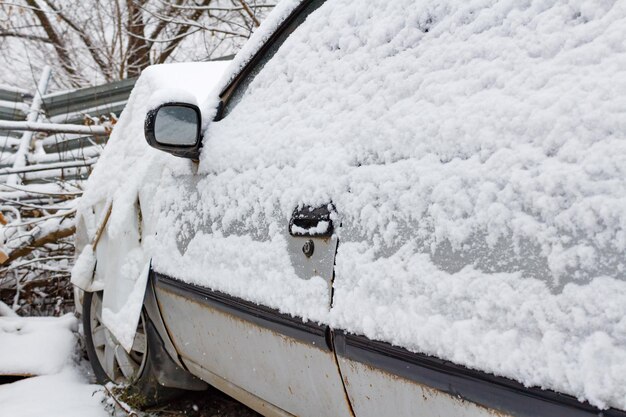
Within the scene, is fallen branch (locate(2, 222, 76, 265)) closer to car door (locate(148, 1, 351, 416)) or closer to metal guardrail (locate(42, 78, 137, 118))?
metal guardrail (locate(42, 78, 137, 118))

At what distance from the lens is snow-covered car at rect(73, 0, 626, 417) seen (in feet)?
3.27

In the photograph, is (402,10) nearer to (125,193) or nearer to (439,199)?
(439,199)

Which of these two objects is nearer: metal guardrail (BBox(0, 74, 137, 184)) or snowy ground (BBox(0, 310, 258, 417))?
A: snowy ground (BBox(0, 310, 258, 417))

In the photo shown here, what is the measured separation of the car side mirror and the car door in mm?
67

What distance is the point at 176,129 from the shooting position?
226 cm

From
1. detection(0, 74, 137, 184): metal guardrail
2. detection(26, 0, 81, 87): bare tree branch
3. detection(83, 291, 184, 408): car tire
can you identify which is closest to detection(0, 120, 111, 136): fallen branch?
detection(0, 74, 137, 184): metal guardrail

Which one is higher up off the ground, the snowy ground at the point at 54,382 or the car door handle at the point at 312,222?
the car door handle at the point at 312,222

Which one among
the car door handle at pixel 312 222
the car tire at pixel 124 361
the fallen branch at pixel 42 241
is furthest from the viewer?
the fallen branch at pixel 42 241

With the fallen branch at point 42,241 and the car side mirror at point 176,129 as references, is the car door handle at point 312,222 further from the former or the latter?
the fallen branch at point 42,241

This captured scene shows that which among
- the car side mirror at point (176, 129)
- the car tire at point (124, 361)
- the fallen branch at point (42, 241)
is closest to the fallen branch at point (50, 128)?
the fallen branch at point (42, 241)

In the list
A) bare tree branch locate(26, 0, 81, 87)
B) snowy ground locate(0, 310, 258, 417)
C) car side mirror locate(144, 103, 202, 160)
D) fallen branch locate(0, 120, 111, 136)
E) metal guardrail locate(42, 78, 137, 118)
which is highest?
bare tree branch locate(26, 0, 81, 87)

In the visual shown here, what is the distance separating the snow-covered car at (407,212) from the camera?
100 centimetres

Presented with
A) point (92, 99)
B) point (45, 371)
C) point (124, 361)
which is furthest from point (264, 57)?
point (92, 99)

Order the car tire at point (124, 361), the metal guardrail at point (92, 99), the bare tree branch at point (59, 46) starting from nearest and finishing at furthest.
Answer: the car tire at point (124, 361)
the metal guardrail at point (92, 99)
the bare tree branch at point (59, 46)
